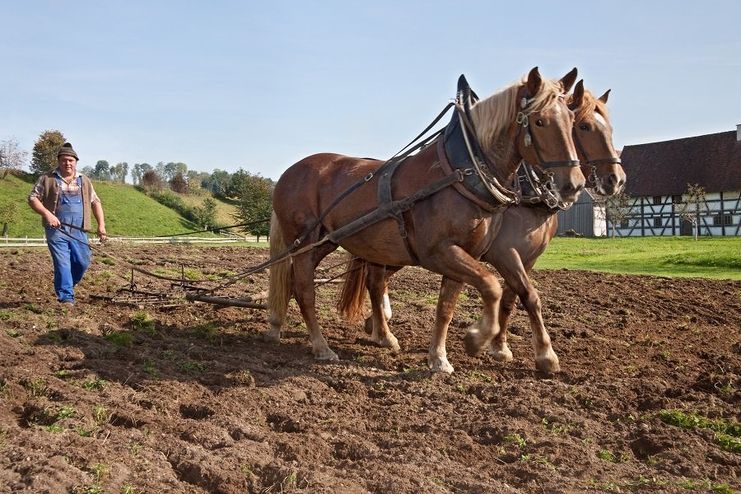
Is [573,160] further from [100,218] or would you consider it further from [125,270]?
[125,270]

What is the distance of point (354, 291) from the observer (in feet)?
25.3

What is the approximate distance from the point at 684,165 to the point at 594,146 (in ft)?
139

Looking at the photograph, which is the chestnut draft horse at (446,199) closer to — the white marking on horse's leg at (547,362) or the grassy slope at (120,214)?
the white marking on horse's leg at (547,362)

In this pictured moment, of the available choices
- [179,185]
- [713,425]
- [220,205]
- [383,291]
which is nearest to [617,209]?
[220,205]

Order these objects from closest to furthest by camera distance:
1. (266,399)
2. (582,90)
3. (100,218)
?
(266,399) → (582,90) → (100,218)

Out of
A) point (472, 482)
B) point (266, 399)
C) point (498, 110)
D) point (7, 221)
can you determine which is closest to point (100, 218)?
point (266, 399)

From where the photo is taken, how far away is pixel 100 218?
7.80 meters

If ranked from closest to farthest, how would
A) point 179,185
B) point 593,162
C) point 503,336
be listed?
point 593,162, point 503,336, point 179,185

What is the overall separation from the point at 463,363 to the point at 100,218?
446 centimetres

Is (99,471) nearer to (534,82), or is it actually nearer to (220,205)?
(534,82)

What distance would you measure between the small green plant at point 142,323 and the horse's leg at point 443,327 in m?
2.81

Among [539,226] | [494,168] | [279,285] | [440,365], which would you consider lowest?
[440,365]

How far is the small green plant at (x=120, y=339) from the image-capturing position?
19.9 ft

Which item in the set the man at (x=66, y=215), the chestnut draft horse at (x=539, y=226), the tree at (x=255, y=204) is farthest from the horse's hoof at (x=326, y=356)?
the tree at (x=255, y=204)
